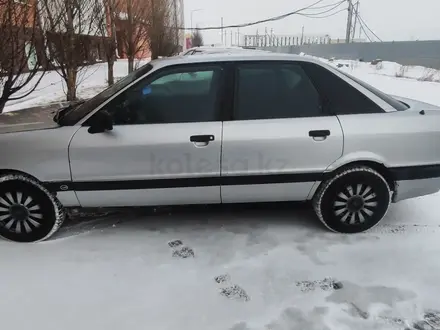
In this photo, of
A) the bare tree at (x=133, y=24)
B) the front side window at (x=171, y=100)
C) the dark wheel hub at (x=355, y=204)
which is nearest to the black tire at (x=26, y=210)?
the front side window at (x=171, y=100)

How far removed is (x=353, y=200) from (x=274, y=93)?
1.16 metres

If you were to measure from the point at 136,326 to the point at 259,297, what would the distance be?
2.73 ft

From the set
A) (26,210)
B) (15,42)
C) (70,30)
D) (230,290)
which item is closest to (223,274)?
(230,290)

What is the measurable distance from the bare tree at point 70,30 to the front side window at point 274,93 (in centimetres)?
493

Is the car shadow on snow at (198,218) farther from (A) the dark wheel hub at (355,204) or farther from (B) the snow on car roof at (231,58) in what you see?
(B) the snow on car roof at (231,58)

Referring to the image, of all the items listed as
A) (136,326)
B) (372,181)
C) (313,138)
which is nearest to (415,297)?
(372,181)

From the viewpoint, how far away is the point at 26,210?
321 cm

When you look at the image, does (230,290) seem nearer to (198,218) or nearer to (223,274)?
(223,274)

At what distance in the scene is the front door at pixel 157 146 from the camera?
3.10 metres

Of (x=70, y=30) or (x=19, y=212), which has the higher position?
(x=70, y=30)

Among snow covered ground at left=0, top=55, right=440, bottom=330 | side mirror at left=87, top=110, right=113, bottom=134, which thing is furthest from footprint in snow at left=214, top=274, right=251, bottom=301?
side mirror at left=87, top=110, right=113, bottom=134

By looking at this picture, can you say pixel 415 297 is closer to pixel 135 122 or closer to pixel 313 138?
pixel 313 138

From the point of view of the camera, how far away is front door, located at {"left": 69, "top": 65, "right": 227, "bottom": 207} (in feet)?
10.2

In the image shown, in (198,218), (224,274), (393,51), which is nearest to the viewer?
(224,274)
